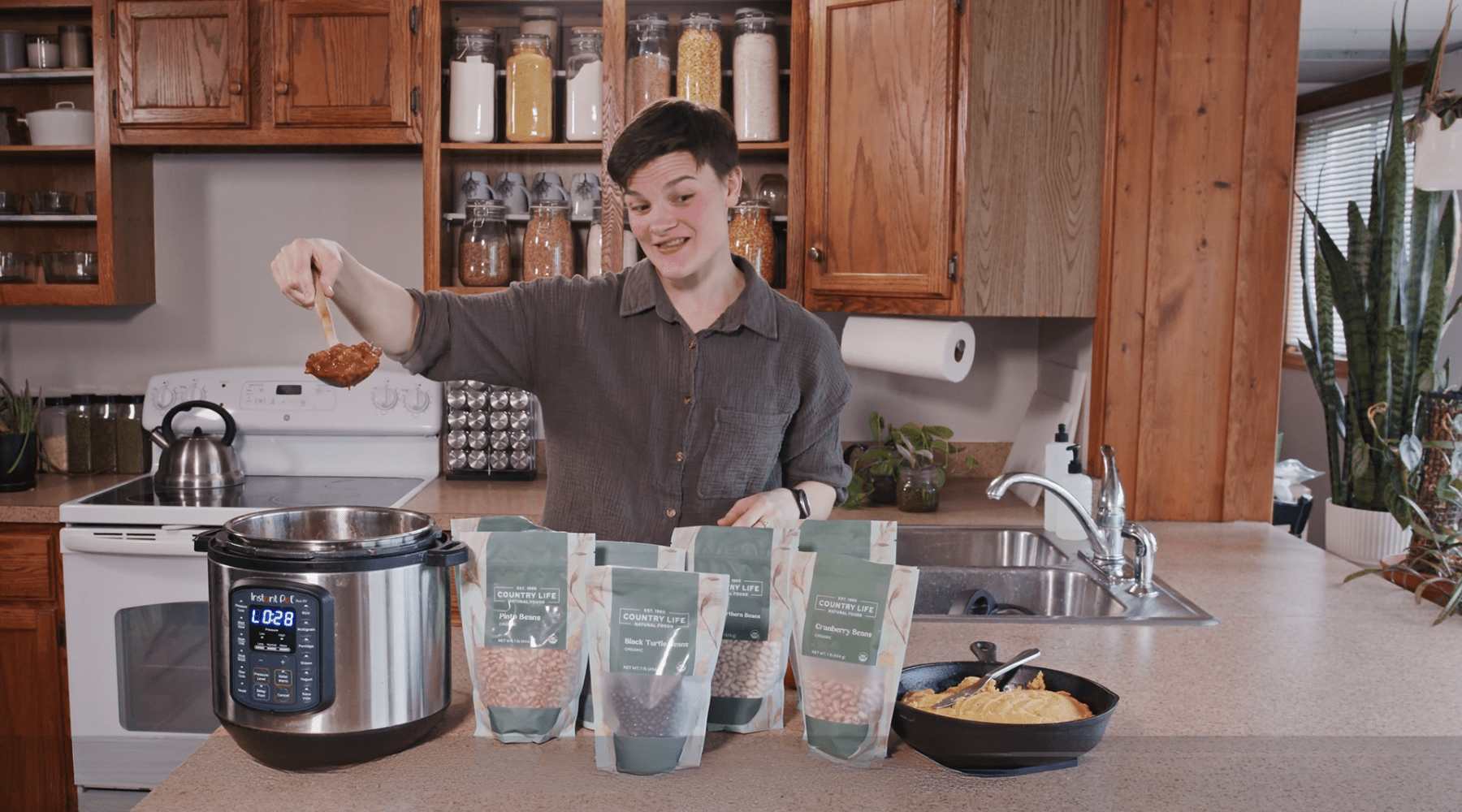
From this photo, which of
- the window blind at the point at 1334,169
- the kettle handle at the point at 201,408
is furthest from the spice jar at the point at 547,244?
the window blind at the point at 1334,169

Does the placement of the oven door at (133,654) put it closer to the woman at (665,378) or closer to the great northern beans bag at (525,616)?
the woman at (665,378)

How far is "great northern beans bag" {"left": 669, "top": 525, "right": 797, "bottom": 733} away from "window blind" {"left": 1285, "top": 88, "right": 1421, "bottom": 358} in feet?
17.2

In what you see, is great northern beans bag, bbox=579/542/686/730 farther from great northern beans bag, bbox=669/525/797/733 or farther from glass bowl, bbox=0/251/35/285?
glass bowl, bbox=0/251/35/285

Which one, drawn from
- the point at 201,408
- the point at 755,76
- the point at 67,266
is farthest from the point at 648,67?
the point at 67,266

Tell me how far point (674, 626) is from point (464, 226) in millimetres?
2073

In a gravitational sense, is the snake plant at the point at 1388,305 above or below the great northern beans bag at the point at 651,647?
above

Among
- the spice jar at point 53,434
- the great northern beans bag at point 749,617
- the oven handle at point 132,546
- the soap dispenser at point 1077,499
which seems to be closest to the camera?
the great northern beans bag at point 749,617

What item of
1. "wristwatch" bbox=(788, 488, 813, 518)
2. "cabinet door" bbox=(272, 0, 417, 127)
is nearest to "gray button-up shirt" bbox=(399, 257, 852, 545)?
"wristwatch" bbox=(788, 488, 813, 518)

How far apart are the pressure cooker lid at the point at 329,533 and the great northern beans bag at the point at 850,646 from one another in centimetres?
41

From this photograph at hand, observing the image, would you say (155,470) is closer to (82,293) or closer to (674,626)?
(82,293)

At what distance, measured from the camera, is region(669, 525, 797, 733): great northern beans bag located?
1241mm

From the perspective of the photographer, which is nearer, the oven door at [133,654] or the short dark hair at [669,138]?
→ the short dark hair at [669,138]

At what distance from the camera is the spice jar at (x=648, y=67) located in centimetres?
289

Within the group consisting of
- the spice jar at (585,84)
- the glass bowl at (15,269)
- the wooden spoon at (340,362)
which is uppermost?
the spice jar at (585,84)
